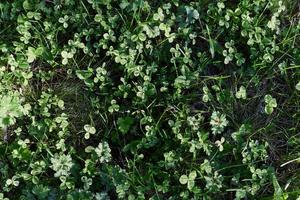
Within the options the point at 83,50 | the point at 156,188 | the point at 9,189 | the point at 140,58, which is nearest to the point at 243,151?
the point at 156,188

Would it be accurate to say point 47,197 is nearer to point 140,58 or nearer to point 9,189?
point 9,189

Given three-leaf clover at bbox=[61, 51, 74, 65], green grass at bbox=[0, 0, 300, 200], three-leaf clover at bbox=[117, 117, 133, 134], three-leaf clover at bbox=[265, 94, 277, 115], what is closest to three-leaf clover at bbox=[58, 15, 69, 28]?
green grass at bbox=[0, 0, 300, 200]

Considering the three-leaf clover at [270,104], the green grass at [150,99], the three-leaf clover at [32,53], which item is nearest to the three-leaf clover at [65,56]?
the green grass at [150,99]

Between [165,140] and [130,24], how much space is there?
783 mm

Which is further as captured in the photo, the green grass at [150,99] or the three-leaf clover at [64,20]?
the three-leaf clover at [64,20]

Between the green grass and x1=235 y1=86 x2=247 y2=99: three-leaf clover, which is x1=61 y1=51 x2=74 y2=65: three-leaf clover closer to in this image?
the green grass

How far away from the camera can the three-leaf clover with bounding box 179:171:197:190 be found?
3.49 meters

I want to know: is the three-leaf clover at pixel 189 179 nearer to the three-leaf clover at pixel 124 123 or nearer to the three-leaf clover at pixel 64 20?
the three-leaf clover at pixel 124 123

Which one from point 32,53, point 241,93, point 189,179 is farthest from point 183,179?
point 32,53

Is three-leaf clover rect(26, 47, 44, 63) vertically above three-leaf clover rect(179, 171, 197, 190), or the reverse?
three-leaf clover rect(26, 47, 44, 63)

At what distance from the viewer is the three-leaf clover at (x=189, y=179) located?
349cm

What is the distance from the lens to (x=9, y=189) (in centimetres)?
353

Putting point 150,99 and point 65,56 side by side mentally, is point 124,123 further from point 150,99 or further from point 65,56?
point 65,56

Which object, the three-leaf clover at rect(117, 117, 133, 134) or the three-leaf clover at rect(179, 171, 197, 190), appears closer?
the three-leaf clover at rect(179, 171, 197, 190)
